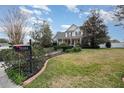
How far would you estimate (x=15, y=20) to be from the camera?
5.34m

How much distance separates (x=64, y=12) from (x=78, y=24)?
42 centimetres

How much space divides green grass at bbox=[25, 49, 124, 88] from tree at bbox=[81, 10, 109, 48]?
20 centimetres

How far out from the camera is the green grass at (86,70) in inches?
188

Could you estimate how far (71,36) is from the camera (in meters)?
5.43

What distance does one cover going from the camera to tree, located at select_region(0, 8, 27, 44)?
17.2ft

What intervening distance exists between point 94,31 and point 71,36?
0.55m

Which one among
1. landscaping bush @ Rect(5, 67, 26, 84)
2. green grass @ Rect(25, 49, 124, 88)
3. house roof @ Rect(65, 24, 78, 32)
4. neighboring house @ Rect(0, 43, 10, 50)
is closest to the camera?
green grass @ Rect(25, 49, 124, 88)

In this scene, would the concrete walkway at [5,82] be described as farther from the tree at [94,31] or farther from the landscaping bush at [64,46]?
the tree at [94,31]

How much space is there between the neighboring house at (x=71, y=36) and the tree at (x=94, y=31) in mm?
134

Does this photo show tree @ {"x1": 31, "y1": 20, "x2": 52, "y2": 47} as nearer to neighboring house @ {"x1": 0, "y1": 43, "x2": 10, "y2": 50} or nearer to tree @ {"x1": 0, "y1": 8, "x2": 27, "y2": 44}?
tree @ {"x1": 0, "y1": 8, "x2": 27, "y2": 44}

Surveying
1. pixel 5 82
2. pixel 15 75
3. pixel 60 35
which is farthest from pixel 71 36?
pixel 5 82

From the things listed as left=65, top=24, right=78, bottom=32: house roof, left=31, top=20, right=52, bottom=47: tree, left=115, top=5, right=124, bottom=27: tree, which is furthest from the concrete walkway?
left=115, top=5, right=124, bottom=27: tree
